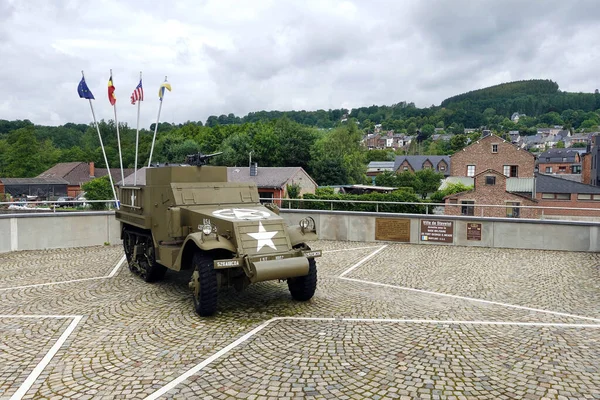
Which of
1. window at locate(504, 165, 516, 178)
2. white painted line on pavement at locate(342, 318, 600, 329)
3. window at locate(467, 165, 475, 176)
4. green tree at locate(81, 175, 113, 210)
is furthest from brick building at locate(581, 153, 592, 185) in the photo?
white painted line on pavement at locate(342, 318, 600, 329)

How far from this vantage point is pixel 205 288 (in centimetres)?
790

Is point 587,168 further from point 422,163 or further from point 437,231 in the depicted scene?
point 437,231

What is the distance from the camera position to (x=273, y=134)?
191ft

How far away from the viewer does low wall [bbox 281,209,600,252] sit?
15367mm

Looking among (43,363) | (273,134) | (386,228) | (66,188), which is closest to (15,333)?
(43,363)

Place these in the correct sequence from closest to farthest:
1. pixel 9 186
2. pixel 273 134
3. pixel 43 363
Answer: pixel 43 363, pixel 9 186, pixel 273 134

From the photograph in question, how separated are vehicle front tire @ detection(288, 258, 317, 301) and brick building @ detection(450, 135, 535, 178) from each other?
40.4 meters

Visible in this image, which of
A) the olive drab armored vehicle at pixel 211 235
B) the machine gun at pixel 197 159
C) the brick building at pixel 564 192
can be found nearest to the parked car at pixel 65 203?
the olive drab armored vehicle at pixel 211 235

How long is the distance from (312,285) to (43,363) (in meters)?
4.50

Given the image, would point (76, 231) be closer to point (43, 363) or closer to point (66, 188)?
point (43, 363)

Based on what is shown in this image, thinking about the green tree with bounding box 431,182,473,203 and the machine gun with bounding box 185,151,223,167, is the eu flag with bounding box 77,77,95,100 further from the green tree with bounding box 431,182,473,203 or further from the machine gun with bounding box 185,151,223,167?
the green tree with bounding box 431,182,473,203

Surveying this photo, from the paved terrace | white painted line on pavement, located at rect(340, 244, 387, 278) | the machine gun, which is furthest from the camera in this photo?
white painted line on pavement, located at rect(340, 244, 387, 278)

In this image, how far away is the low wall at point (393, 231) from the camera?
50.3ft

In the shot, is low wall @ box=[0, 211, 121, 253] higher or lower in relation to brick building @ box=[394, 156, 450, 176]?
lower
